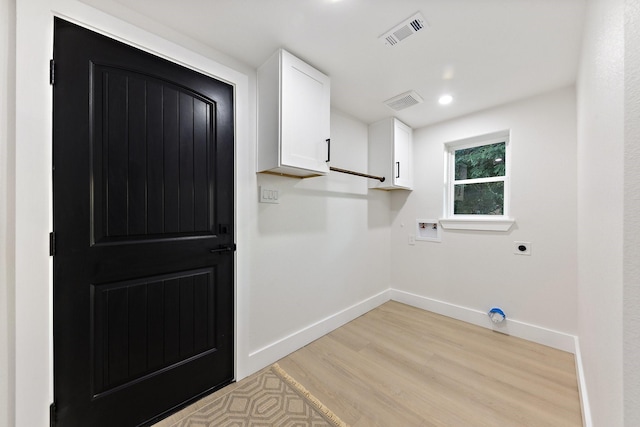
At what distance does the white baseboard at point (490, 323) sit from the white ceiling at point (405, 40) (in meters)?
2.30

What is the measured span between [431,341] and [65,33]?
3.42m

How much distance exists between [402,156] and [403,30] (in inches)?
63.2

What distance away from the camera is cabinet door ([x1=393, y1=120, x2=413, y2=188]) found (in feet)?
9.15

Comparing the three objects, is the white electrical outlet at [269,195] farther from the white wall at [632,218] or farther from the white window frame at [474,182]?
the white window frame at [474,182]

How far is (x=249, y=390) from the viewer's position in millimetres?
1632

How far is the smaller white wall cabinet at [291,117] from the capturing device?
1659 millimetres

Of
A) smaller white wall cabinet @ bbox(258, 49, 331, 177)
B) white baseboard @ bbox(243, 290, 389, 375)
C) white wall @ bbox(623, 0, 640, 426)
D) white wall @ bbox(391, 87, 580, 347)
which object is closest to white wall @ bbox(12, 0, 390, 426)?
white baseboard @ bbox(243, 290, 389, 375)

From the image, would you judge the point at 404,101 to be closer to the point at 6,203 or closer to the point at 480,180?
the point at 480,180

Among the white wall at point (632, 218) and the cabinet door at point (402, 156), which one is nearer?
the white wall at point (632, 218)

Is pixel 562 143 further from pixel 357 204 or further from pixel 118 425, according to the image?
pixel 118 425

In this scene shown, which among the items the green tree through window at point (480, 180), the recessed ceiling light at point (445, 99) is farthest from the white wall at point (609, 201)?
the green tree through window at point (480, 180)

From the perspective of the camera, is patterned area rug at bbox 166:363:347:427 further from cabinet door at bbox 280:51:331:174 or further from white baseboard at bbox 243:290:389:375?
cabinet door at bbox 280:51:331:174

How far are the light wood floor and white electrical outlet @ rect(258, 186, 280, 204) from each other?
1.38 meters

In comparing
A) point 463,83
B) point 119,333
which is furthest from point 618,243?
point 119,333
